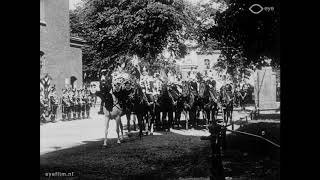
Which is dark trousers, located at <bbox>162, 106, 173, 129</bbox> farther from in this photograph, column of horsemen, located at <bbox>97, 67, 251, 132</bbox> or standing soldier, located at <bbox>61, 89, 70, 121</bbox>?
standing soldier, located at <bbox>61, 89, 70, 121</bbox>

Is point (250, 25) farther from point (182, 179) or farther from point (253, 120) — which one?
point (182, 179)

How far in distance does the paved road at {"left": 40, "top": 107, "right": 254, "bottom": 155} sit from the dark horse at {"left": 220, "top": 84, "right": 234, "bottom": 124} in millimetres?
211

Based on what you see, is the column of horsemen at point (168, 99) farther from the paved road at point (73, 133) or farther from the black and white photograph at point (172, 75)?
the paved road at point (73, 133)

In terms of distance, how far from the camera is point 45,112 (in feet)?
14.3

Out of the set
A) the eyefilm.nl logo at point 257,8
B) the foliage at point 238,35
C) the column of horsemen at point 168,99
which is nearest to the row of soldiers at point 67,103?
the column of horsemen at point 168,99

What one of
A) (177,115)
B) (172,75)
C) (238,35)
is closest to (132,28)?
(172,75)

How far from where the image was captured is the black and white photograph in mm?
3660

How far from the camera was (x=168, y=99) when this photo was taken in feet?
21.0

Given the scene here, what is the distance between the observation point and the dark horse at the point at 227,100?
4000mm

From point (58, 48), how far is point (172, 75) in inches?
59.3

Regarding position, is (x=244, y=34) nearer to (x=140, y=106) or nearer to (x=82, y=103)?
(x=140, y=106)

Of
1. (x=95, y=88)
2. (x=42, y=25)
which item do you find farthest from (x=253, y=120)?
(x=42, y=25)
